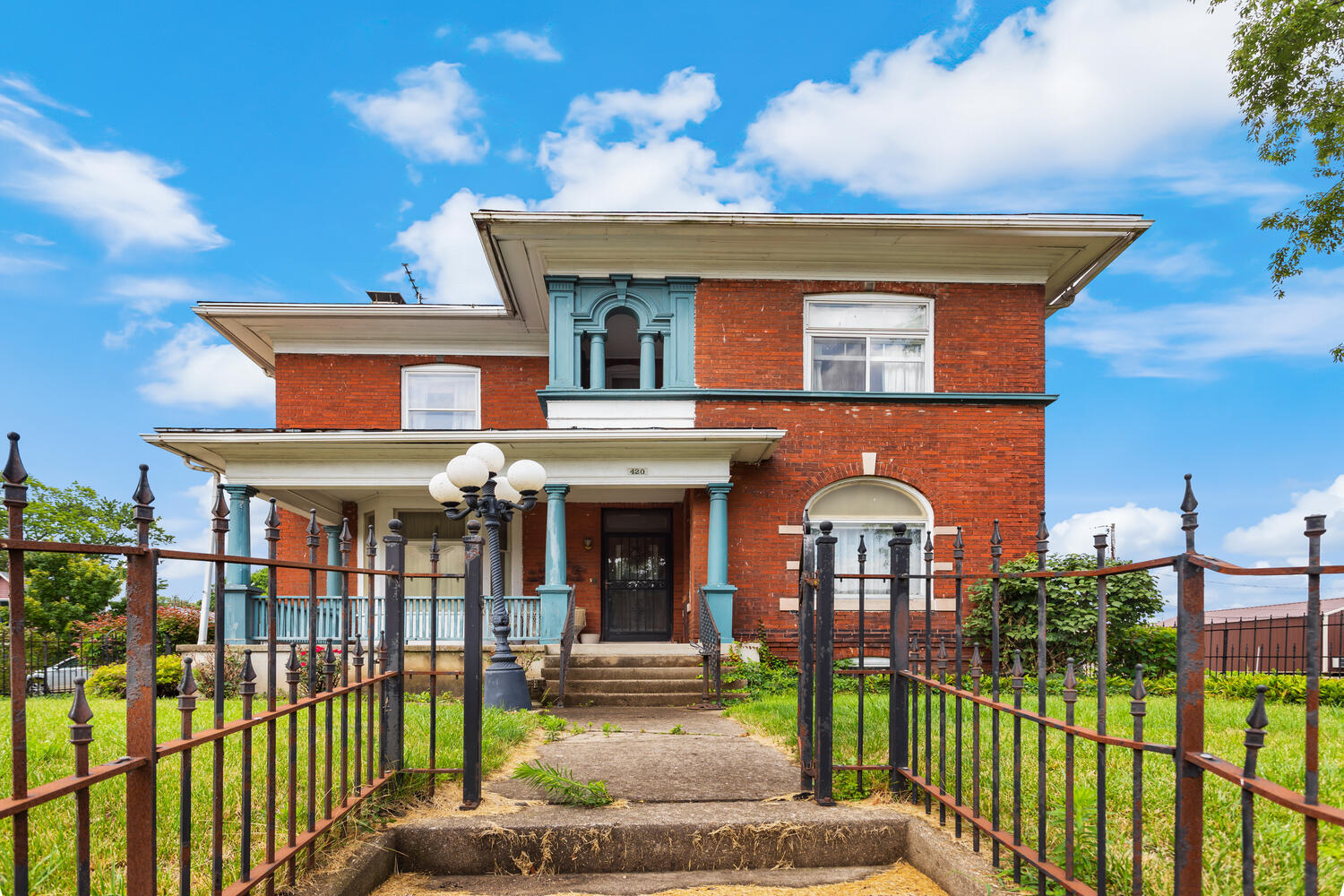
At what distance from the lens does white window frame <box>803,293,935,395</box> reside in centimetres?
1549

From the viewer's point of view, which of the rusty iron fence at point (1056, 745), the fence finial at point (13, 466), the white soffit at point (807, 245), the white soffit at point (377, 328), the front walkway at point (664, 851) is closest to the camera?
the fence finial at point (13, 466)

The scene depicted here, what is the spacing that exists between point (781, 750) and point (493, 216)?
33.5 feet

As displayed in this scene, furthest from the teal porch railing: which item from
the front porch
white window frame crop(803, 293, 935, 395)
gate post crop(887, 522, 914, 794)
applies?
gate post crop(887, 522, 914, 794)

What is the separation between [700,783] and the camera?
5828 millimetres

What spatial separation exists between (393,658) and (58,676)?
18.2 m

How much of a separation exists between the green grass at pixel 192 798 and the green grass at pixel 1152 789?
2.59 metres

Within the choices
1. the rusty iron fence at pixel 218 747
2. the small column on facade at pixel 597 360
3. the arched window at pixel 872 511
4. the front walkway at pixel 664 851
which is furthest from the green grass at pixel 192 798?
the arched window at pixel 872 511

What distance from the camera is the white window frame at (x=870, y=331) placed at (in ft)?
50.8

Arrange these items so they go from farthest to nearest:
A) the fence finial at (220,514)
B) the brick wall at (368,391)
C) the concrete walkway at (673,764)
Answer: the brick wall at (368,391) → the concrete walkway at (673,764) → the fence finial at (220,514)

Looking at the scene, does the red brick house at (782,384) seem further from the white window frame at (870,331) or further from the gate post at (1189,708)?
the gate post at (1189,708)

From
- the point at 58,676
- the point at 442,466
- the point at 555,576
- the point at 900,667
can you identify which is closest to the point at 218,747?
the point at 900,667

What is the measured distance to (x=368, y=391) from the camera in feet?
59.7

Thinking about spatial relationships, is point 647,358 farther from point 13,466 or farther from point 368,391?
point 13,466

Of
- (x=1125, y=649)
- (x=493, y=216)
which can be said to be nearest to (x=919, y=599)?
(x=1125, y=649)
